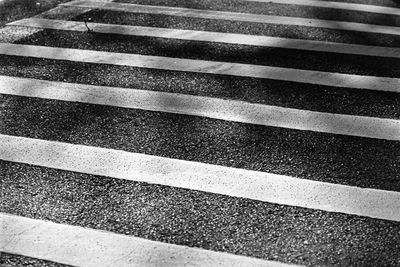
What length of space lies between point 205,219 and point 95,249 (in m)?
0.60

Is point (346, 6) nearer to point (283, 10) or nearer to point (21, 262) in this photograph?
point (283, 10)

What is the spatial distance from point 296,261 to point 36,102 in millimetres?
2564

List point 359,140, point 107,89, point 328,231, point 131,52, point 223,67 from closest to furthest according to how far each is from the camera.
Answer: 1. point 328,231
2. point 359,140
3. point 107,89
4. point 223,67
5. point 131,52

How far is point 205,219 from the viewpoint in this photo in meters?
3.25

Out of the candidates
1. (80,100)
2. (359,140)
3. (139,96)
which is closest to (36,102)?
(80,100)

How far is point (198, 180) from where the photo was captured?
11.8 feet

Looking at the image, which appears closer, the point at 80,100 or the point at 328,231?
the point at 328,231

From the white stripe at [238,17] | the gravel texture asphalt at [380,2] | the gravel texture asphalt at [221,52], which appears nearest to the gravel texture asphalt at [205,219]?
the gravel texture asphalt at [221,52]

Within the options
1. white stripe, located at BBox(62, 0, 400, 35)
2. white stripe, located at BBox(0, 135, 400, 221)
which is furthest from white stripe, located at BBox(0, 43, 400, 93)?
white stripe, located at BBox(0, 135, 400, 221)

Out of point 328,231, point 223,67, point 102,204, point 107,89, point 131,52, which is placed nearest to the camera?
point 328,231

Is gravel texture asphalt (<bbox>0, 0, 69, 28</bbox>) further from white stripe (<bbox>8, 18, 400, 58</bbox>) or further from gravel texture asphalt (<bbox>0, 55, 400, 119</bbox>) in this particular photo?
gravel texture asphalt (<bbox>0, 55, 400, 119</bbox>)

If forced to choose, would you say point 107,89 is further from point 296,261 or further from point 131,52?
point 296,261

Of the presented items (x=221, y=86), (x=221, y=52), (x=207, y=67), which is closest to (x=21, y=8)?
(x=221, y=52)

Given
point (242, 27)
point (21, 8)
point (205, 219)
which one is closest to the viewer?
point (205, 219)
